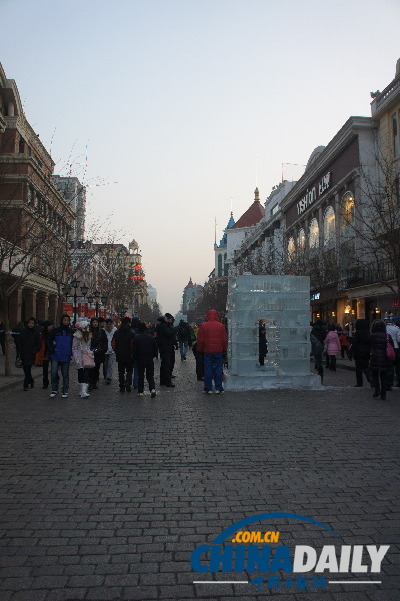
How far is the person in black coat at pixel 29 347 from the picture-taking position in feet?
44.0

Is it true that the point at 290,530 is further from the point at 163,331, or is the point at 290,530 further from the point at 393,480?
the point at 163,331

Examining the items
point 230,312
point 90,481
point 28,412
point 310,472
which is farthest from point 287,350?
point 90,481

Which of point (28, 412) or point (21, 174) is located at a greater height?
point (21, 174)

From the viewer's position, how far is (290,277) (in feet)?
48.1

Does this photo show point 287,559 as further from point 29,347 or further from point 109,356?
point 109,356

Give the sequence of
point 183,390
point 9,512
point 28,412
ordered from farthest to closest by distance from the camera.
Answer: point 183,390, point 28,412, point 9,512

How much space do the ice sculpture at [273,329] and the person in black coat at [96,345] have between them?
3.35m

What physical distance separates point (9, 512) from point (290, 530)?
7.70 ft

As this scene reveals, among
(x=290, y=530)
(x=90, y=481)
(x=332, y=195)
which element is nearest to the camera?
(x=290, y=530)

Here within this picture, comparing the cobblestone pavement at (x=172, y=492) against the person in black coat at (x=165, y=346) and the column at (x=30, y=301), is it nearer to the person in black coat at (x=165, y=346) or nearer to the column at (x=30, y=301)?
the person in black coat at (x=165, y=346)

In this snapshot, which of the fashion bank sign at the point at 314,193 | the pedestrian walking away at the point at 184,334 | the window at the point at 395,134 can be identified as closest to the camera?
the pedestrian walking away at the point at 184,334

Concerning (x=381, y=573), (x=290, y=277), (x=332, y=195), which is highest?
(x=332, y=195)

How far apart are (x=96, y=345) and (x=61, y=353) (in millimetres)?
2033

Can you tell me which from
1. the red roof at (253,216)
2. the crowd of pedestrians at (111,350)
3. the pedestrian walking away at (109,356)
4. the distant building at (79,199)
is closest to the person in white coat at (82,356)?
the crowd of pedestrians at (111,350)
